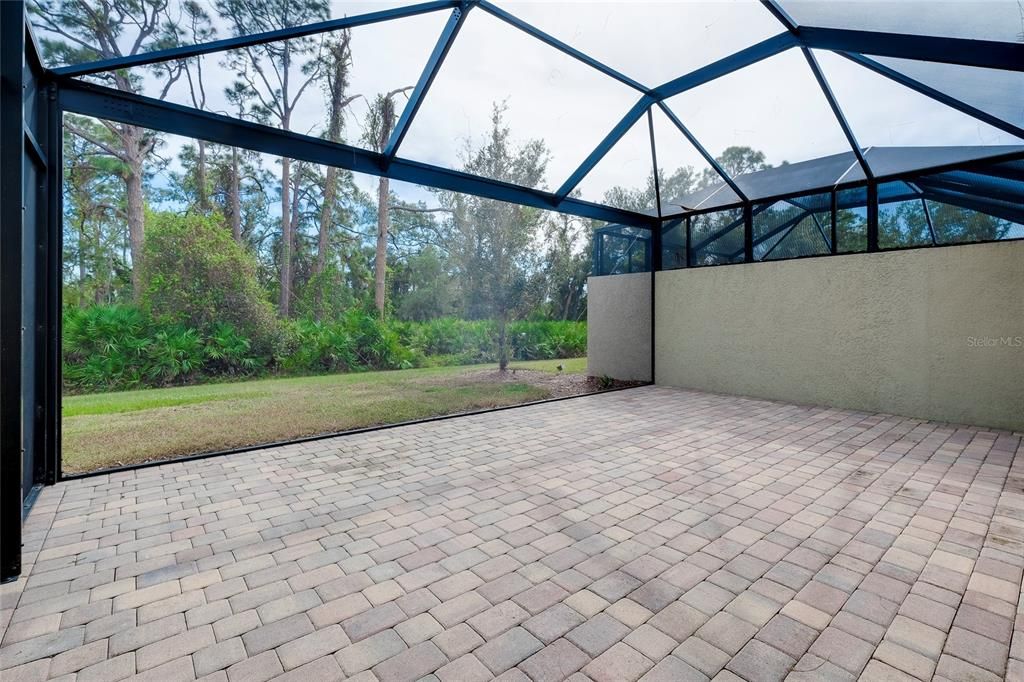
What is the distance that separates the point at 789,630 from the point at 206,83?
24.6 feet

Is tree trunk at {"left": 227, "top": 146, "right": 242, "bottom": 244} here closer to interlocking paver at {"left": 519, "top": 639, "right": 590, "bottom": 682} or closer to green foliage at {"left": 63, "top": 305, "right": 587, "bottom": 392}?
green foliage at {"left": 63, "top": 305, "right": 587, "bottom": 392}

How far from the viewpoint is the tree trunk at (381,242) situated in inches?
449

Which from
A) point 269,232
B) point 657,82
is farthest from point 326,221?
point 657,82

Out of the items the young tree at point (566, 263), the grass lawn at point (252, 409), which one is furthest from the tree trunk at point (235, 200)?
the young tree at point (566, 263)

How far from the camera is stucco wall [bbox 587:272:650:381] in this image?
8.53 meters

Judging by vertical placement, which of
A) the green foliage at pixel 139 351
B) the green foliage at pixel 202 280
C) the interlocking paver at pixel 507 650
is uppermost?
the green foliage at pixel 202 280

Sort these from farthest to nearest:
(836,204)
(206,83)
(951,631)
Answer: (836,204)
(206,83)
(951,631)

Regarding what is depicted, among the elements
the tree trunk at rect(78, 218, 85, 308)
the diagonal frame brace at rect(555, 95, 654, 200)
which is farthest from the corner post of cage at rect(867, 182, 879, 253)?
the tree trunk at rect(78, 218, 85, 308)

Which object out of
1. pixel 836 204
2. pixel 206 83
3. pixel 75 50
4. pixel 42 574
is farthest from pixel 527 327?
pixel 42 574

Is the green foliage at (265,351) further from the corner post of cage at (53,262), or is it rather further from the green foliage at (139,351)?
the corner post of cage at (53,262)

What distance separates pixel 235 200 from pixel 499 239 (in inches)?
238

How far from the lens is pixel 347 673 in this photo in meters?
1.59

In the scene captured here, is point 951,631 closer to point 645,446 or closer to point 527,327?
point 645,446

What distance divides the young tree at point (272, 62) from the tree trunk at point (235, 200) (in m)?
3.95
